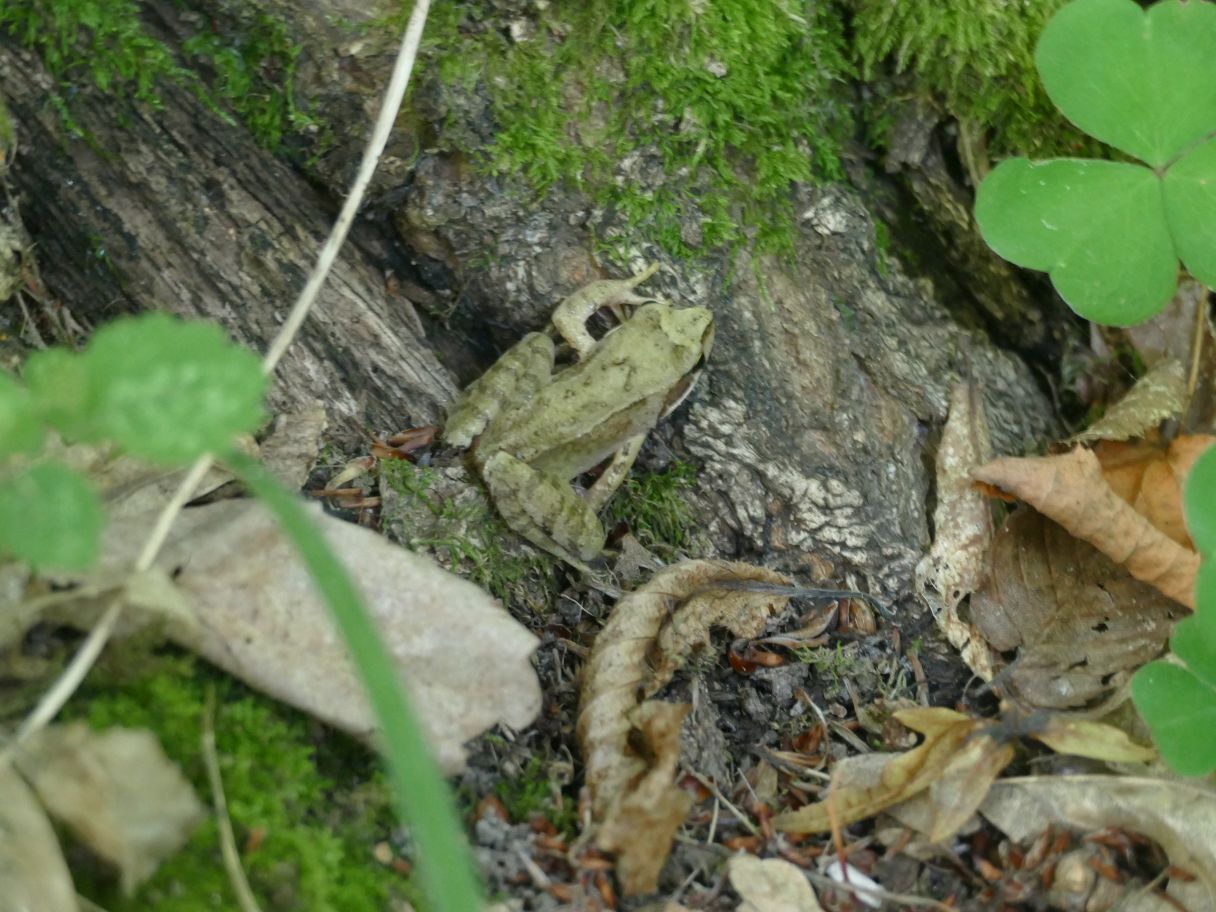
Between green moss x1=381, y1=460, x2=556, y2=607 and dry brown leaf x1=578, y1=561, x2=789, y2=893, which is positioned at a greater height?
green moss x1=381, y1=460, x2=556, y2=607

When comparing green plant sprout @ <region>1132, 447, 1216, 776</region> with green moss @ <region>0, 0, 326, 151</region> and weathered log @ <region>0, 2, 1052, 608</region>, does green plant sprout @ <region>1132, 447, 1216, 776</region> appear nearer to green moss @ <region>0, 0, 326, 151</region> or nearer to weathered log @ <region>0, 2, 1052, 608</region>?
weathered log @ <region>0, 2, 1052, 608</region>

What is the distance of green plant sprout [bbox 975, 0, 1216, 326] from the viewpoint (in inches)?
134

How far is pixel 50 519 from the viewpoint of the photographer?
1.82 meters

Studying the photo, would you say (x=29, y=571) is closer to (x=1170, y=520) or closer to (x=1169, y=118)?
(x=1170, y=520)

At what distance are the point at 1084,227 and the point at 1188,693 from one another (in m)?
1.58

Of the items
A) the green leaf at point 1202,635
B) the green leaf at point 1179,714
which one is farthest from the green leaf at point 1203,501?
the green leaf at point 1179,714

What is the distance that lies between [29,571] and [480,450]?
1.65m

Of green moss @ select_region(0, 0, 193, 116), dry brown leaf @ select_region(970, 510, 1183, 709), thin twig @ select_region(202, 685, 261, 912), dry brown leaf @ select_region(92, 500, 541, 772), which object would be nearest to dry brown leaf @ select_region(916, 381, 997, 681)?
dry brown leaf @ select_region(970, 510, 1183, 709)

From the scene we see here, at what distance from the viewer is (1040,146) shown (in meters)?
3.89

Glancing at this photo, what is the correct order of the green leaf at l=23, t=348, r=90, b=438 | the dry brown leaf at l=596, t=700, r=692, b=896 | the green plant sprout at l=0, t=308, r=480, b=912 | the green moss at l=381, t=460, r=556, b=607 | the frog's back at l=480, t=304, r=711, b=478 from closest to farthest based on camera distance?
the green plant sprout at l=0, t=308, r=480, b=912 < the green leaf at l=23, t=348, r=90, b=438 < the dry brown leaf at l=596, t=700, r=692, b=896 < the green moss at l=381, t=460, r=556, b=607 < the frog's back at l=480, t=304, r=711, b=478

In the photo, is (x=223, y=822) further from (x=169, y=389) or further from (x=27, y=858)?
(x=169, y=389)

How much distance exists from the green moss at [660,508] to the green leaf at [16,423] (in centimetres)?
209

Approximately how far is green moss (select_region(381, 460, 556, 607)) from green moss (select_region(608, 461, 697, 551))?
42cm

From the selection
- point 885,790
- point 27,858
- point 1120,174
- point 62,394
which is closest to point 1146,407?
point 1120,174
